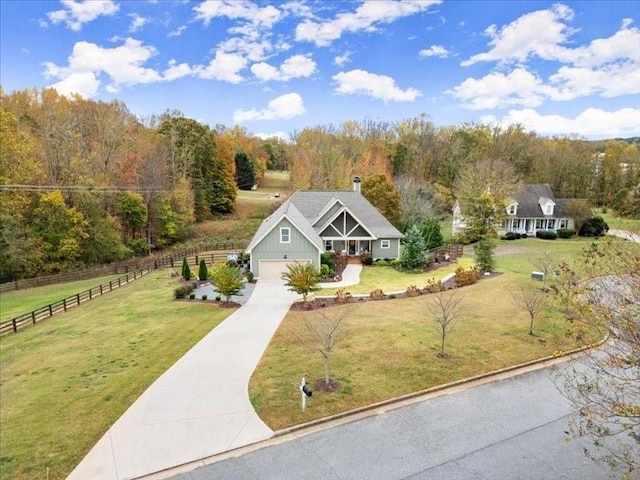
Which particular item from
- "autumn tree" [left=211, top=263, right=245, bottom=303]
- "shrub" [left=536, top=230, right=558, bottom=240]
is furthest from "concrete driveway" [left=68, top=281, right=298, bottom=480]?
"shrub" [left=536, top=230, right=558, bottom=240]

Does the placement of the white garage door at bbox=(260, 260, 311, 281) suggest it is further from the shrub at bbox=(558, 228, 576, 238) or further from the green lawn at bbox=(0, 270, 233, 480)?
the shrub at bbox=(558, 228, 576, 238)

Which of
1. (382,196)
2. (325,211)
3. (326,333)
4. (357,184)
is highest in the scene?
(357,184)

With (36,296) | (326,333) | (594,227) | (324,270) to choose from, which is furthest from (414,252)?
(36,296)

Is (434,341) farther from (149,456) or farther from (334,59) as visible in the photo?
(334,59)

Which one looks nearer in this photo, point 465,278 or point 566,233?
point 465,278

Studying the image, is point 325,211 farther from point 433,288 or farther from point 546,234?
point 546,234

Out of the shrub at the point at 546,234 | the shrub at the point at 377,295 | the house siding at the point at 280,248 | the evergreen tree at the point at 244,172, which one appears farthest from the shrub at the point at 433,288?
Answer: the evergreen tree at the point at 244,172

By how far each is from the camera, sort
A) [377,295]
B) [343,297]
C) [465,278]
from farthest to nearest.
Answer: [465,278] < [377,295] < [343,297]
